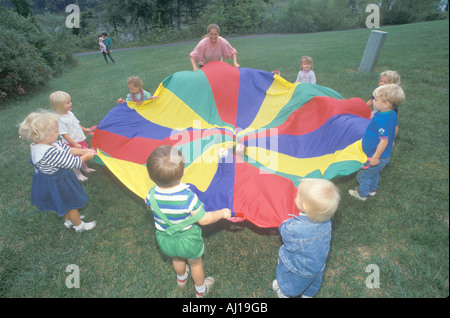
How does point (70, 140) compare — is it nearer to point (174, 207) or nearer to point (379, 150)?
point (174, 207)

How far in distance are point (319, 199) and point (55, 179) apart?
2.17 m

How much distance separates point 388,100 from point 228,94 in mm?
2070

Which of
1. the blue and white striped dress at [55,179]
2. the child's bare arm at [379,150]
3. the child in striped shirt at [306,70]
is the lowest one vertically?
the blue and white striped dress at [55,179]

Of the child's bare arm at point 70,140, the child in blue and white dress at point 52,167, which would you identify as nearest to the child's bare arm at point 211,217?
the child in blue and white dress at point 52,167

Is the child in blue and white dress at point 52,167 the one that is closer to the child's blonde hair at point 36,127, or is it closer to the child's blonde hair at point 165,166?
the child's blonde hair at point 36,127

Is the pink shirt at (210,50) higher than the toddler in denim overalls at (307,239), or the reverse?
the pink shirt at (210,50)

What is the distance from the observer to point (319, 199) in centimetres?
152

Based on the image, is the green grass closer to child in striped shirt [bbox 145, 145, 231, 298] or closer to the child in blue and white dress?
the child in blue and white dress

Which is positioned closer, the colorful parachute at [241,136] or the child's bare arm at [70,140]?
the colorful parachute at [241,136]

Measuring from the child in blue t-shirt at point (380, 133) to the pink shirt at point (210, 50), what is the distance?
267 centimetres

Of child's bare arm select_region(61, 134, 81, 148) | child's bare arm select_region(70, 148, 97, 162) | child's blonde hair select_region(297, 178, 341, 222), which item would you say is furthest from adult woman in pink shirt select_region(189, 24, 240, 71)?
child's blonde hair select_region(297, 178, 341, 222)

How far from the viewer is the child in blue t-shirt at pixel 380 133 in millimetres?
2303

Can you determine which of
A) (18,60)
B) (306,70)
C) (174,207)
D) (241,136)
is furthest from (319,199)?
(18,60)

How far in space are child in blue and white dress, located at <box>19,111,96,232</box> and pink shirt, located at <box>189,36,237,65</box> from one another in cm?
268
